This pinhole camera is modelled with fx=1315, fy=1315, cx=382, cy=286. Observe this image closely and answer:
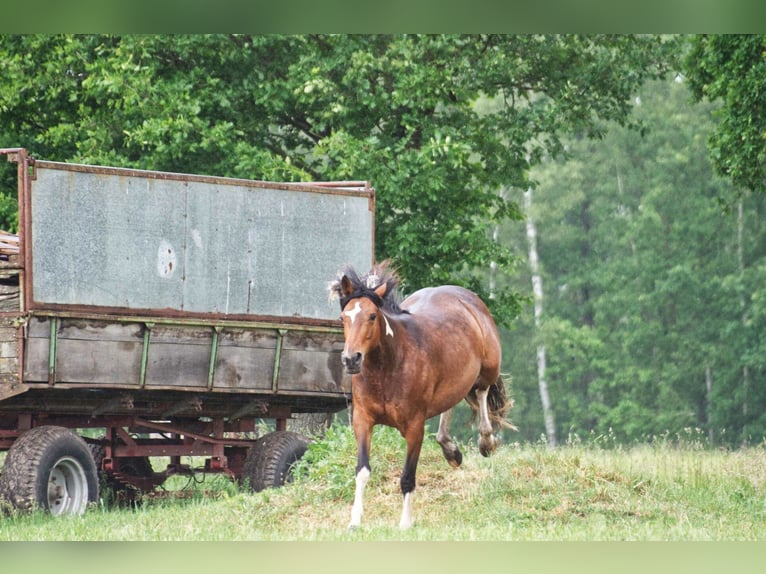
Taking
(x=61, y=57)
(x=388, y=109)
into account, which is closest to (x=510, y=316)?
(x=388, y=109)

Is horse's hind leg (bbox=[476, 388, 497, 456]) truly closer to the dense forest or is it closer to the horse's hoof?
the horse's hoof

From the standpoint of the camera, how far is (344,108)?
20.2 meters

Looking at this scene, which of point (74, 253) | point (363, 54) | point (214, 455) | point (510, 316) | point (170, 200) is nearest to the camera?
point (74, 253)

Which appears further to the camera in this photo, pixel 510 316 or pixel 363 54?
pixel 510 316

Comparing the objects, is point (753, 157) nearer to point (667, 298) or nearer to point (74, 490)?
point (74, 490)

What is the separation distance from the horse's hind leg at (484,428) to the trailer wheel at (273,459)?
2370 mm

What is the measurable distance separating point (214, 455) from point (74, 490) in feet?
6.67

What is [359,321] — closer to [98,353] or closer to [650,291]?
[98,353]

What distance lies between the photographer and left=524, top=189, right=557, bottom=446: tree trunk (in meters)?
43.2

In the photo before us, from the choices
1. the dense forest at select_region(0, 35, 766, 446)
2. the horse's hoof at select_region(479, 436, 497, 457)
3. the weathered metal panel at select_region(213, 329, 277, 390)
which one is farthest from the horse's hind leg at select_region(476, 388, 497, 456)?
the dense forest at select_region(0, 35, 766, 446)

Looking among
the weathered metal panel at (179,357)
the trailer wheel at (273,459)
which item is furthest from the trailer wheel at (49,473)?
the trailer wheel at (273,459)

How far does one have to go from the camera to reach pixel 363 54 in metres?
20.0

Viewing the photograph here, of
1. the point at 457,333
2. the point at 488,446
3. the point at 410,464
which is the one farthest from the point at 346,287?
the point at 488,446

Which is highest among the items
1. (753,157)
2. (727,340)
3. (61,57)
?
(61,57)
